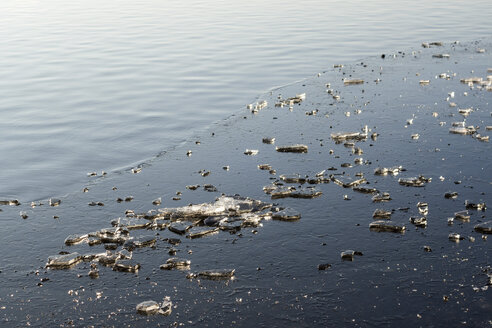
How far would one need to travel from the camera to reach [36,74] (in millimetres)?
32094

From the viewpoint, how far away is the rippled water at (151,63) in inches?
776

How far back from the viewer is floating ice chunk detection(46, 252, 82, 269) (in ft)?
39.2

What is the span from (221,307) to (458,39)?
28.9 metres

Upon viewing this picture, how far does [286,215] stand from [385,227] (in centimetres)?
202

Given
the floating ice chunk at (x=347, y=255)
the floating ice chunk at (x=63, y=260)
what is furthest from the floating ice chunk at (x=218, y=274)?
the floating ice chunk at (x=63, y=260)

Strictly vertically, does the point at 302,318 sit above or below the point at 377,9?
below

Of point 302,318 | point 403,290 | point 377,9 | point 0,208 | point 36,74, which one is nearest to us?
point 302,318

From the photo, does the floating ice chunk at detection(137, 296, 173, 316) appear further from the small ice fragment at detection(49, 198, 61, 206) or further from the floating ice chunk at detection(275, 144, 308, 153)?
the floating ice chunk at detection(275, 144, 308, 153)

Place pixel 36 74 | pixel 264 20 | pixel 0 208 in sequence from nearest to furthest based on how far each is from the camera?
pixel 0 208 < pixel 36 74 < pixel 264 20

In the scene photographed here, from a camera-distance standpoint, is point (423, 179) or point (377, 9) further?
point (377, 9)

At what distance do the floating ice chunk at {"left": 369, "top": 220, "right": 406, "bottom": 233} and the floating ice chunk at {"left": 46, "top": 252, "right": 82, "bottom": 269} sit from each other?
5605mm

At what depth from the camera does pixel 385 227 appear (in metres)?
12.9

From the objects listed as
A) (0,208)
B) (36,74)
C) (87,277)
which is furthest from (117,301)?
(36,74)

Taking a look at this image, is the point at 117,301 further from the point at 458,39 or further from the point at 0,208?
the point at 458,39
